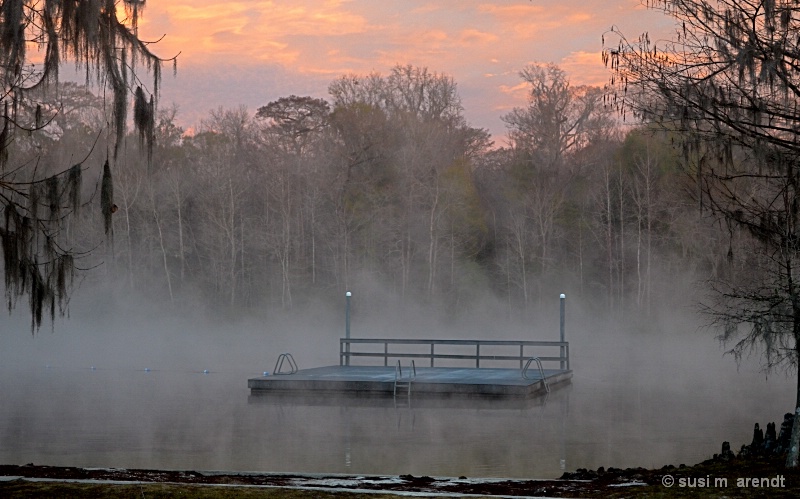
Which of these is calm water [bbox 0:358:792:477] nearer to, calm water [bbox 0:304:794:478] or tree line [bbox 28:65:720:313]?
calm water [bbox 0:304:794:478]

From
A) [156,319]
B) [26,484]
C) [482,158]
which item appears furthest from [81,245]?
[26,484]

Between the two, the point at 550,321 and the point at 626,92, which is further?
the point at 550,321

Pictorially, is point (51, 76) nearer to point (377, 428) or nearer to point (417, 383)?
point (377, 428)

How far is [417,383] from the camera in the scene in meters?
22.2

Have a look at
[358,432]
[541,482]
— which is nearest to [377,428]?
[358,432]

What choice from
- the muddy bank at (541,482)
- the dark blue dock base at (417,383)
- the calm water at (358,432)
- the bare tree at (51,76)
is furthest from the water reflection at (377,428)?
the bare tree at (51,76)

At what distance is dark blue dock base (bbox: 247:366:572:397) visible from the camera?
71.1ft

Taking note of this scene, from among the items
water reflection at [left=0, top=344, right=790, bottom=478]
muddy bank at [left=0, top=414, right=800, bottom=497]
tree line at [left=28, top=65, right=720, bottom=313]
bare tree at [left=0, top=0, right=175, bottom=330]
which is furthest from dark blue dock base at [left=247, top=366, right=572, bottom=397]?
tree line at [left=28, top=65, right=720, bottom=313]

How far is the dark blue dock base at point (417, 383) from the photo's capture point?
21.7m

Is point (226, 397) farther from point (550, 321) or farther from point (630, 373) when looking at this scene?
point (550, 321)

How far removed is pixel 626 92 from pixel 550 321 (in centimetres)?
4052

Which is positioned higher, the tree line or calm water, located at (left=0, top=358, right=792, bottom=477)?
the tree line

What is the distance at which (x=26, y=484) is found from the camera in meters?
9.16

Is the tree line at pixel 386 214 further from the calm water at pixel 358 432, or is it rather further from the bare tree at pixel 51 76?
the bare tree at pixel 51 76
